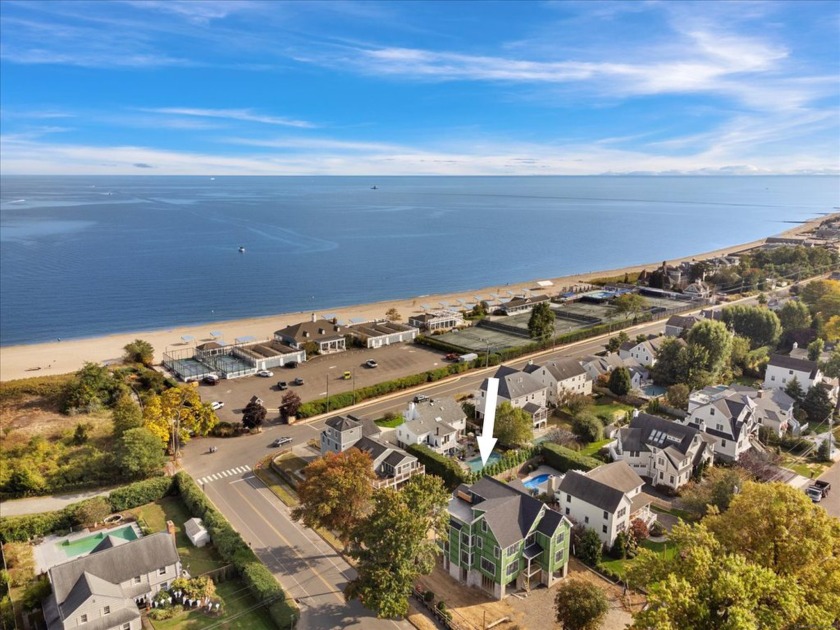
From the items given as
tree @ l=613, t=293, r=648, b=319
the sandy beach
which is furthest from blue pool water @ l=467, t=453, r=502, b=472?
tree @ l=613, t=293, r=648, b=319

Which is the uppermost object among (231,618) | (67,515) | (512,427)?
(512,427)

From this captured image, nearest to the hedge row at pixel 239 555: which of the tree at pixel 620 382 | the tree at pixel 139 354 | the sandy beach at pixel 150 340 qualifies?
the tree at pixel 139 354

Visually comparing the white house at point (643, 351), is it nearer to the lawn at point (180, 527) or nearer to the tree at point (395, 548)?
the tree at point (395, 548)

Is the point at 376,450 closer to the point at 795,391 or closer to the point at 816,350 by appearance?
the point at 795,391

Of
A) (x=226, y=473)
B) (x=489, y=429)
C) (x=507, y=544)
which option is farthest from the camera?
(x=489, y=429)

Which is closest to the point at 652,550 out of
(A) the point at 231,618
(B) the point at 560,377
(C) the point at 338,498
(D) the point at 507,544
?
(D) the point at 507,544

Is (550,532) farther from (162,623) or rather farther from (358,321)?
(358,321)

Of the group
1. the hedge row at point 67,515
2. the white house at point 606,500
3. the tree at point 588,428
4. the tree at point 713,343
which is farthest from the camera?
the tree at point 713,343
